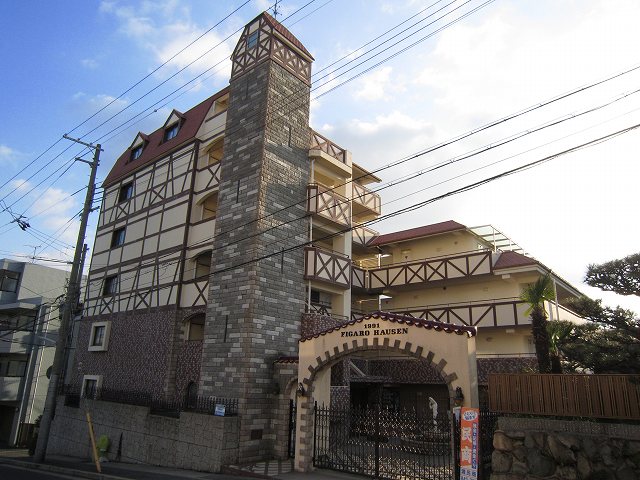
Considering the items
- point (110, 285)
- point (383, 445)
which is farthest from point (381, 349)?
point (110, 285)

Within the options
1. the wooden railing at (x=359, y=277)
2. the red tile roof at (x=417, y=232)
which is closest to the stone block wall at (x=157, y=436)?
the wooden railing at (x=359, y=277)

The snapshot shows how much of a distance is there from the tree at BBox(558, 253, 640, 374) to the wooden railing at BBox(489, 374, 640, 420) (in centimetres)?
97

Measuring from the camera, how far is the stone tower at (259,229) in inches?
659

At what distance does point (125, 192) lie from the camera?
27.3 meters

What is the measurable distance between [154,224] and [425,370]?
15484mm

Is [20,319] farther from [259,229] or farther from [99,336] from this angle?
[259,229]

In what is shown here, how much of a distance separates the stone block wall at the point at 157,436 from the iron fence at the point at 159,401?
508mm

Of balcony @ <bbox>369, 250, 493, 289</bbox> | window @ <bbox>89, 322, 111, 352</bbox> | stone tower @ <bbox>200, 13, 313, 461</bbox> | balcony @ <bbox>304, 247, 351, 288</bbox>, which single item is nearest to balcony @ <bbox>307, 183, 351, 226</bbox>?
stone tower @ <bbox>200, 13, 313, 461</bbox>

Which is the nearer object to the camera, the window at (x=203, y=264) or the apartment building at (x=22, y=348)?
the window at (x=203, y=264)

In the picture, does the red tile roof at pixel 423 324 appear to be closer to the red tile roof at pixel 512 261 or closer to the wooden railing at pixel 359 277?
the red tile roof at pixel 512 261

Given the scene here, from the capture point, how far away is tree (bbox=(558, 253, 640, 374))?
11172 millimetres

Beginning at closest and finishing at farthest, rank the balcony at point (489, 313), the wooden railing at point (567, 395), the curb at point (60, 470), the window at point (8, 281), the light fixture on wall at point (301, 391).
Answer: the wooden railing at point (567, 395) < the curb at point (60, 470) < the light fixture on wall at point (301, 391) < the balcony at point (489, 313) < the window at point (8, 281)

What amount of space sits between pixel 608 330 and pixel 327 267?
11.2 metres

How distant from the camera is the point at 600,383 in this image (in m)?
10.6
